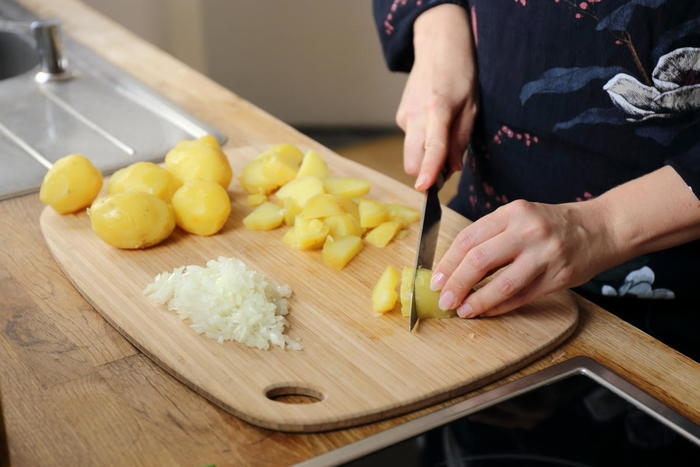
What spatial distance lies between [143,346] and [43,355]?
0.37 feet

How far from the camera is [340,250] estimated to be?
1.21 metres

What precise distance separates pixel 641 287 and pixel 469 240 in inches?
15.3

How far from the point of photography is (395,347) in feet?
3.39

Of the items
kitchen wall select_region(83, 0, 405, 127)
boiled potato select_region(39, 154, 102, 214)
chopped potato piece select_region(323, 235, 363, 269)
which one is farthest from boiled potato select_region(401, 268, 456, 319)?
kitchen wall select_region(83, 0, 405, 127)

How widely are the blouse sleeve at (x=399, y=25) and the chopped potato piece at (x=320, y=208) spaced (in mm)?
440

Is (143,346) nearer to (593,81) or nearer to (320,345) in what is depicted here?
(320,345)

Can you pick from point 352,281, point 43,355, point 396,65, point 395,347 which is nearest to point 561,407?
point 395,347

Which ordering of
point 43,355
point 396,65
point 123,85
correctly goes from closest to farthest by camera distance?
point 43,355
point 396,65
point 123,85

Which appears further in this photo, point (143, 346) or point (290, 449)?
point (143, 346)

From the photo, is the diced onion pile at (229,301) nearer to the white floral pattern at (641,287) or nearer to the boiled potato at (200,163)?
the boiled potato at (200,163)

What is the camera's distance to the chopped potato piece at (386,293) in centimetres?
110

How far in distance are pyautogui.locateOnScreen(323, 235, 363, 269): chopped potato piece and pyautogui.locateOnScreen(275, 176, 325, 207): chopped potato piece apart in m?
0.11

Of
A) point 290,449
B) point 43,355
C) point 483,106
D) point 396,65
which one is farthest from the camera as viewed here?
point 396,65

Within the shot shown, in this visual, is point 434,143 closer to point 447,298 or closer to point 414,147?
point 414,147
